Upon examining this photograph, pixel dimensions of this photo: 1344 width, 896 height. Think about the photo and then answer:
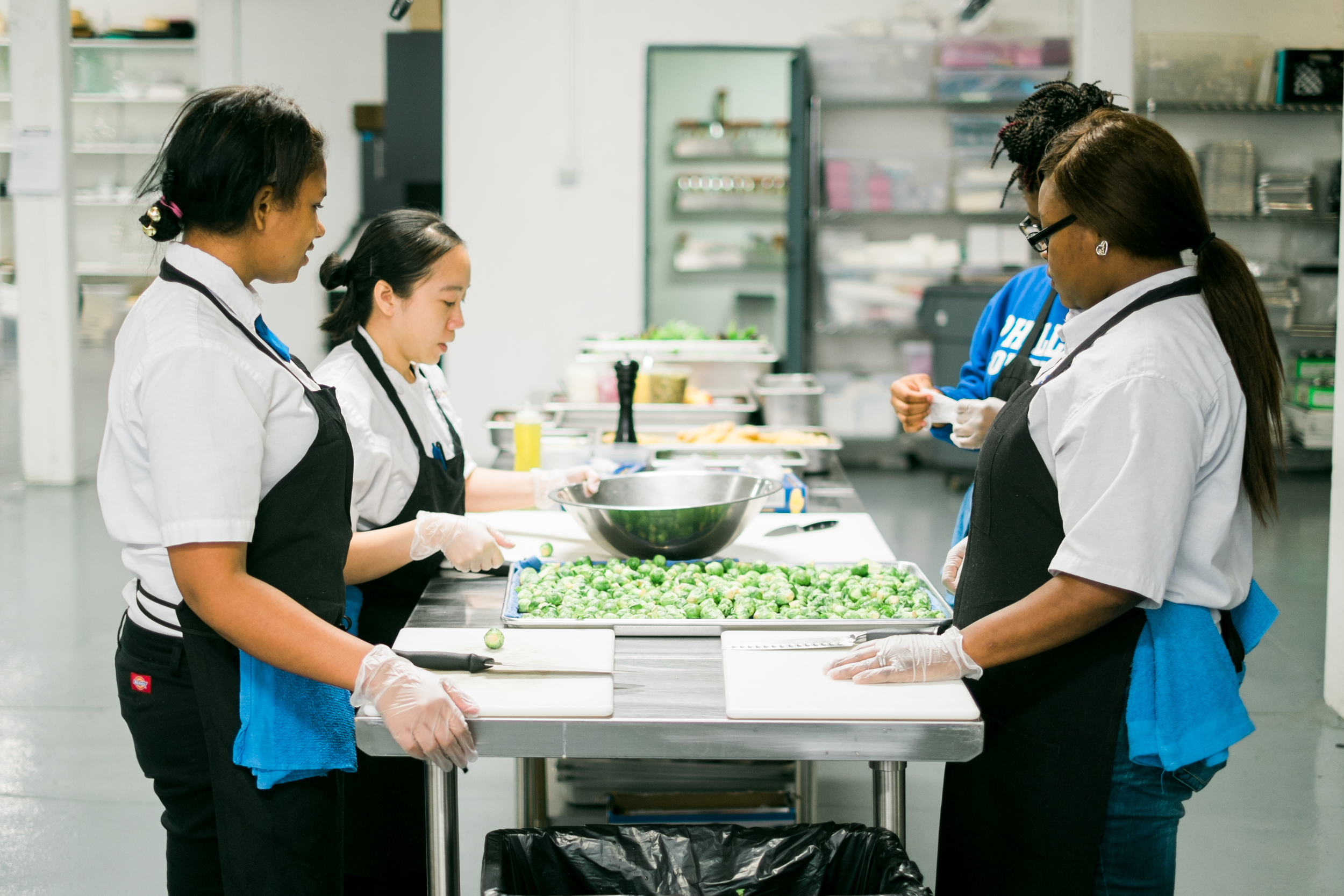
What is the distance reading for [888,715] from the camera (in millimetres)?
1457

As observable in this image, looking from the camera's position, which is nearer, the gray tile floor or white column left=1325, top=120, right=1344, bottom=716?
the gray tile floor

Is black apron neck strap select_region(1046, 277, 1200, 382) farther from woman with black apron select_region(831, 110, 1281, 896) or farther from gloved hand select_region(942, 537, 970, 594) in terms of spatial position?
gloved hand select_region(942, 537, 970, 594)

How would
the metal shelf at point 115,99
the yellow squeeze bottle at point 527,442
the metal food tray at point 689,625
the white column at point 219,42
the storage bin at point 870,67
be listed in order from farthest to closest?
the metal shelf at point 115,99 < the white column at point 219,42 < the storage bin at point 870,67 < the yellow squeeze bottle at point 527,442 < the metal food tray at point 689,625

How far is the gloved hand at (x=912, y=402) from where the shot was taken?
2.63m

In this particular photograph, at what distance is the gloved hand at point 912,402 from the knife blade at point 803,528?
0.28m

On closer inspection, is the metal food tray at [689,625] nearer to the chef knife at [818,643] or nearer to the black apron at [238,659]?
the chef knife at [818,643]

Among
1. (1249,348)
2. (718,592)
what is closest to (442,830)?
(718,592)

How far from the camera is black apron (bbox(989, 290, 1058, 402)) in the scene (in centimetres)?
249

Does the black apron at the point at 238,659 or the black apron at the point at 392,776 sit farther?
the black apron at the point at 392,776

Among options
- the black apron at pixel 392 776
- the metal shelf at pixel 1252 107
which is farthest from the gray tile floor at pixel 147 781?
the metal shelf at pixel 1252 107

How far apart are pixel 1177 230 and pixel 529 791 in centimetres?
175

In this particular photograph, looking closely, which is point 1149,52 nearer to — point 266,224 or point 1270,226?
point 1270,226

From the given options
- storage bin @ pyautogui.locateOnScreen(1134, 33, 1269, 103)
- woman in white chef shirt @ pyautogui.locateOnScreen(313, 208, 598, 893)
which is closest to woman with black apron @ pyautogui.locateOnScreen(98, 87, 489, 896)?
woman in white chef shirt @ pyautogui.locateOnScreen(313, 208, 598, 893)

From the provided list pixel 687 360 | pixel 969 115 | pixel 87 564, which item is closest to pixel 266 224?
pixel 687 360
